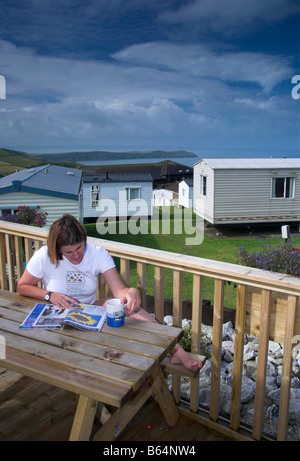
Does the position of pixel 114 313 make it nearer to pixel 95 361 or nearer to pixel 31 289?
pixel 95 361

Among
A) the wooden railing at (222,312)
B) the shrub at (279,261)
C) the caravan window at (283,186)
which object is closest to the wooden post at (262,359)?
the wooden railing at (222,312)

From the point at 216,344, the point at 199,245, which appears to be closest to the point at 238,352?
the point at 216,344

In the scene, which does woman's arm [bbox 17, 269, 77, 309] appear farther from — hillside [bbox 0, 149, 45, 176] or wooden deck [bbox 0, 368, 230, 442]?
hillside [bbox 0, 149, 45, 176]

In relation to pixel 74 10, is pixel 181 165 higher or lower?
lower

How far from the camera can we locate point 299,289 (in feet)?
4.77

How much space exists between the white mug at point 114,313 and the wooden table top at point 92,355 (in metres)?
0.03

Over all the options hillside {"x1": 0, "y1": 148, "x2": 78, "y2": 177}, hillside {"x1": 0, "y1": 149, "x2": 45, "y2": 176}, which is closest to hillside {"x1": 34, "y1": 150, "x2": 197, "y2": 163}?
hillside {"x1": 0, "y1": 148, "x2": 78, "y2": 177}

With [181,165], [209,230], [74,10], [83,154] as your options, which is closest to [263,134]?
[181,165]

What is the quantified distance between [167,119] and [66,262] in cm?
7795

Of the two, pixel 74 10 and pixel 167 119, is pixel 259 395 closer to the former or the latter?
pixel 74 10

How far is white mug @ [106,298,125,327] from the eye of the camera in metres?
1.63

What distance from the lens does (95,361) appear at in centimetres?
→ 140

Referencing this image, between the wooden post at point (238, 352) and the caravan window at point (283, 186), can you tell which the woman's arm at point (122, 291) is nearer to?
the wooden post at point (238, 352)

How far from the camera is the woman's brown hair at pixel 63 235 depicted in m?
1.88
